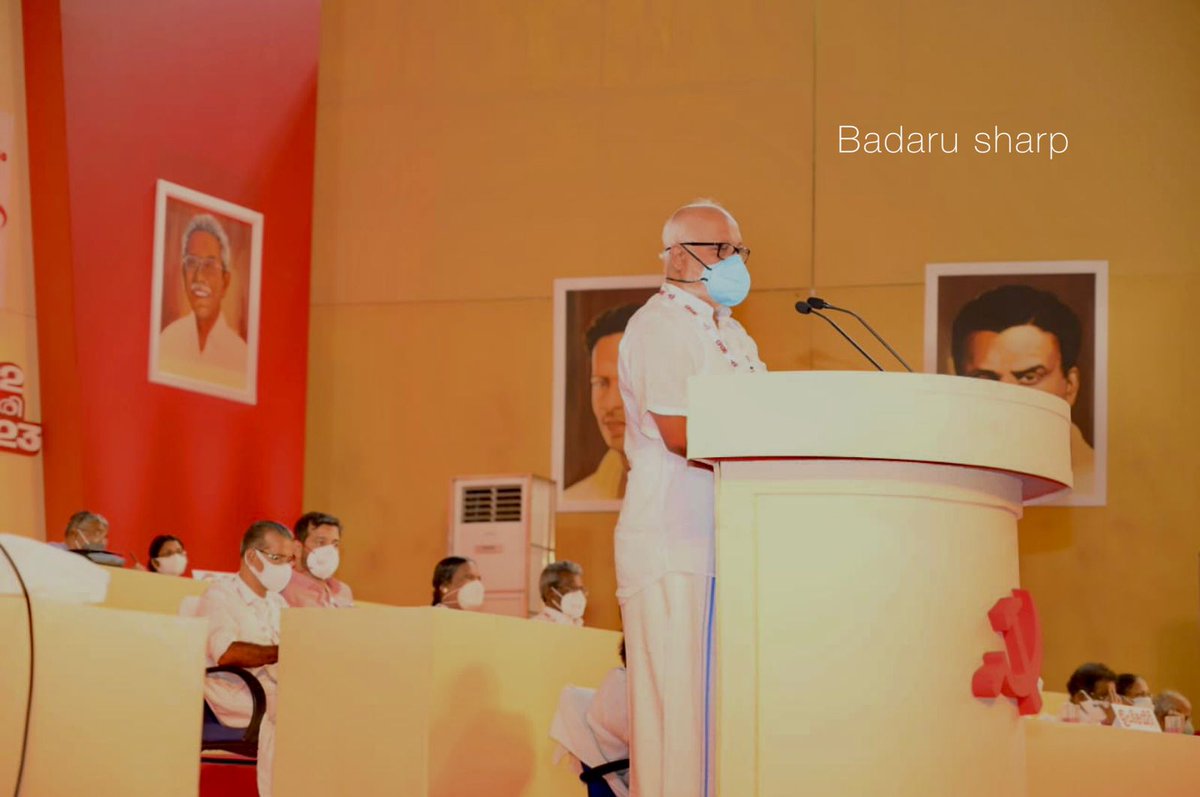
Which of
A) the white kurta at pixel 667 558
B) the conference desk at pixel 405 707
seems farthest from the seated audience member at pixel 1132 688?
the white kurta at pixel 667 558

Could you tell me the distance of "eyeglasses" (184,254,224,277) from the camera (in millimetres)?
8438

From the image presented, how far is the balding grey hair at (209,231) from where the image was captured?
8.44 m

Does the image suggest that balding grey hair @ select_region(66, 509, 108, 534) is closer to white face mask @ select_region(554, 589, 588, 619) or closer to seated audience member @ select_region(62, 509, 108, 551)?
seated audience member @ select_region(62, 509, 108, 551)

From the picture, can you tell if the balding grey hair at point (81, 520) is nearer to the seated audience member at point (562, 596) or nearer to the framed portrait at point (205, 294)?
the framed portrait at point (205, 294)

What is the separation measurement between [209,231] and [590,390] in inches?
91.2

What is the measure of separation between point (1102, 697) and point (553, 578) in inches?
92.0

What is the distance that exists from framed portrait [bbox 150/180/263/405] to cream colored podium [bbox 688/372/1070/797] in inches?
234

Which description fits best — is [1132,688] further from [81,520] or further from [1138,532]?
[81,520]

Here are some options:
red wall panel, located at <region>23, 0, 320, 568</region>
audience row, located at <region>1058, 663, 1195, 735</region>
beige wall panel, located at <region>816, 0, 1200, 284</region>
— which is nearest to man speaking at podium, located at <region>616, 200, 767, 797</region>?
audience row, located at <region>1058, 663, 1195, 735</region>

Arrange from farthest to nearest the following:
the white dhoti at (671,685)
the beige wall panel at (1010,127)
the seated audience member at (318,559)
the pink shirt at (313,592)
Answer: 1. the beige wall panel at (1010,127)
2. the seated audience member at (318,559)
3. the pink shirt at (313,592)
4. the white dhoti at (671,685)

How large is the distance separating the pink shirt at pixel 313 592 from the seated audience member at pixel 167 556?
1.33 metres

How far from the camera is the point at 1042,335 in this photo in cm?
874

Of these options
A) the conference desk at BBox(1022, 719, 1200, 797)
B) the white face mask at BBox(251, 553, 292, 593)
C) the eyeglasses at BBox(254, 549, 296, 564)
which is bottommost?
the conference desk at BBox(1022, 719, 1200, 797)

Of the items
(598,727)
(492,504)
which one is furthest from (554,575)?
(598,727)
